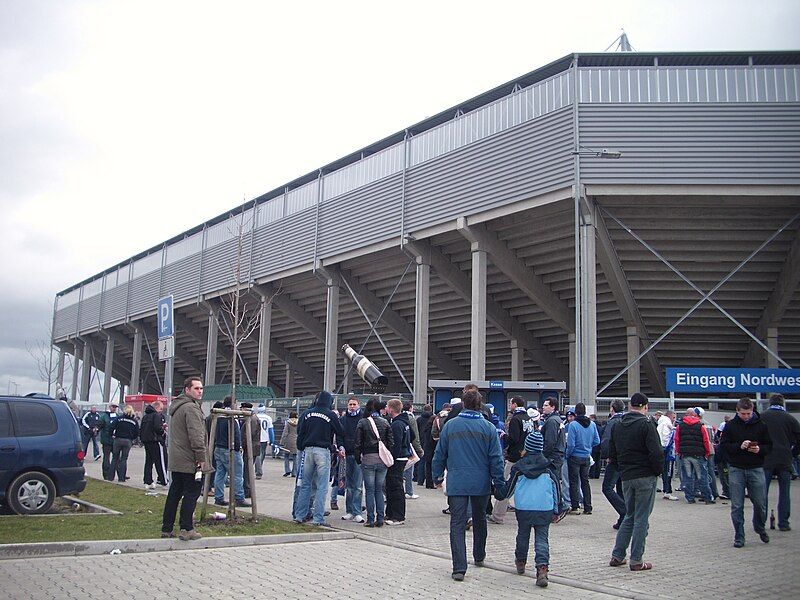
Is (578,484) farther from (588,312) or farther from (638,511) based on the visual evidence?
(588,312)

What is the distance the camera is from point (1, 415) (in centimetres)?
1072

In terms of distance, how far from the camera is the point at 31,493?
10547 millimetres

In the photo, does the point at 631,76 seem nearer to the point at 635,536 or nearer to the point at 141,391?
the point at 635,536

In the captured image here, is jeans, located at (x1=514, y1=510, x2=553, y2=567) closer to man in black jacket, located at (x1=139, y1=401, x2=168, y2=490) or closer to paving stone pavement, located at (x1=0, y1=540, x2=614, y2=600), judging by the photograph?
paving stone pavement, located at (x1=0, y1=540, x2=614, y2=600)

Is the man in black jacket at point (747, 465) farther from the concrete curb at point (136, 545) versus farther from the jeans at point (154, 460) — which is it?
the jeans at point (154, 460)

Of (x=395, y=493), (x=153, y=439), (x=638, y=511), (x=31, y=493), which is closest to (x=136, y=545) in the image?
(x=31, y=493)

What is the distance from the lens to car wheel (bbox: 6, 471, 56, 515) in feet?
34.2

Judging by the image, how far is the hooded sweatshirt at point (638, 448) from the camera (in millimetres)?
7621

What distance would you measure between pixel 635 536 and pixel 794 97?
19.8 metres

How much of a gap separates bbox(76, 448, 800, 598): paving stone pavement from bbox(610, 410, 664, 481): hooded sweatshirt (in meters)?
0.99

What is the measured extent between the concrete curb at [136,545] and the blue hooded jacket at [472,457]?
2369 mm

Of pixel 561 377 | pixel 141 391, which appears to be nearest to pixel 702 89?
pixel 561 377

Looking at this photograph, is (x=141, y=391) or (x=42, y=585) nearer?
(x=42, y=585)

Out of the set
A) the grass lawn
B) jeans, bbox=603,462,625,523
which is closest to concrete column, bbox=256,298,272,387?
the grass lawn
